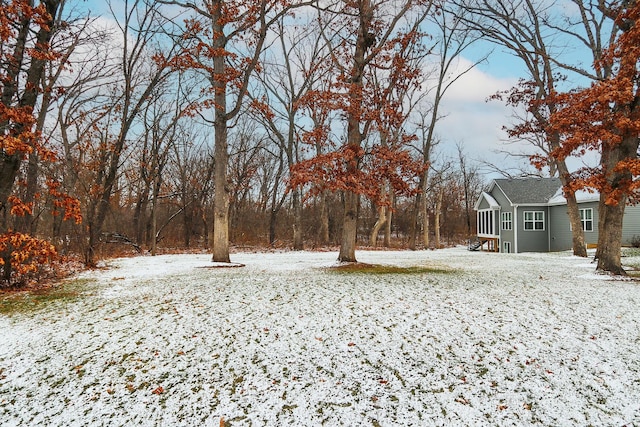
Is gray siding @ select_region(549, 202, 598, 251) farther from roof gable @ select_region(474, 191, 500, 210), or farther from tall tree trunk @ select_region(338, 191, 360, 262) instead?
tall tree trunk @ select_region(338, 191, 360, 262)

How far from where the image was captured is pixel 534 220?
80.2ft

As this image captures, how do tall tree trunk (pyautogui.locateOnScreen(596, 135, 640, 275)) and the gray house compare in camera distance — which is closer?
tall tree trunk (pyautogui.locateOnScreen(596, 135, 640, 275))

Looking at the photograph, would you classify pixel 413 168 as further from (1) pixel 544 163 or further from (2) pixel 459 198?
(2) pixel 459 198

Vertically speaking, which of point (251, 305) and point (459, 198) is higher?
point (459, 198)

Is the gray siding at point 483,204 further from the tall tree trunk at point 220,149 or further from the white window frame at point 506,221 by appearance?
the tall tree trunk at point 220,149

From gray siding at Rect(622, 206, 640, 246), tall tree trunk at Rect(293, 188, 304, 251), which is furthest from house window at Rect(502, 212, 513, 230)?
tall tree trunk at Rect(293, 188, 304, 251)

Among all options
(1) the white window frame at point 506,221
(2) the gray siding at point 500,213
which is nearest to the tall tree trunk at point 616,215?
→ (2) the gray siding at point 500,213

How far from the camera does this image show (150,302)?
269 inches

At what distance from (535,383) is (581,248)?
52.7 ft

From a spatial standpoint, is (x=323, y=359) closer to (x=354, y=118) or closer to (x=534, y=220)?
(x=354, y=118)

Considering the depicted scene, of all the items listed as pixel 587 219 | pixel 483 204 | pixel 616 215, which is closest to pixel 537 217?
pixel 587 219

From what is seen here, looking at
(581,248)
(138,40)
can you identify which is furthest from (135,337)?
(581,248)

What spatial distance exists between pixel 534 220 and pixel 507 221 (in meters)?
1.70

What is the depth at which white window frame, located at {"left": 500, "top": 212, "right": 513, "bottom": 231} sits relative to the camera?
2530 cm
